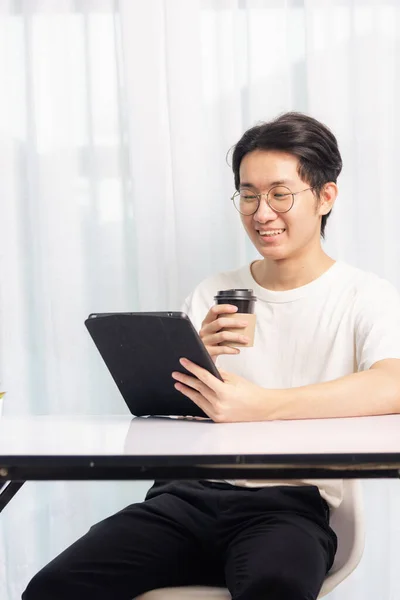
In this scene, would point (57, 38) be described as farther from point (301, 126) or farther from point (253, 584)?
point (253, 584)

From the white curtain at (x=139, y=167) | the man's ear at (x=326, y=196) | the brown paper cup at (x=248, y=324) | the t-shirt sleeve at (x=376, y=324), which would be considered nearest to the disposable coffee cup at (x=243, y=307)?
the brown paper cup at (x=248, y=324)

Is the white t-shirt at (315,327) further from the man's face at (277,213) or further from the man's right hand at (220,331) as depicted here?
the man's right hand at (220,331)

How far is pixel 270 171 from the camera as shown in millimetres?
1949

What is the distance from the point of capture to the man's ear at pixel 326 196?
6.68 ft

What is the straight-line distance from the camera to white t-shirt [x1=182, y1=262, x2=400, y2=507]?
190cm

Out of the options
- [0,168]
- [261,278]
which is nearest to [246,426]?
[261,278]

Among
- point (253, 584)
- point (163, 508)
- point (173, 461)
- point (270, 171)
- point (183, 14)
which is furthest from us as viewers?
point (183, 14)

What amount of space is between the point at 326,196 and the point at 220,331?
601 mm

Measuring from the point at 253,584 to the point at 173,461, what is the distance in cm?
40

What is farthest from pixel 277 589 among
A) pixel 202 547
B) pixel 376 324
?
pixel 376 324

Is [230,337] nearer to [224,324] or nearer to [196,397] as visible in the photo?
[224,324]

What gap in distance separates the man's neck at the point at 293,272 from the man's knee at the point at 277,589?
79 cm

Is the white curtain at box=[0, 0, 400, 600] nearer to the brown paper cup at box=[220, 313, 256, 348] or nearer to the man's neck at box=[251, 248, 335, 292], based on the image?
the man's neck at box=[251, 248, 335, 292]

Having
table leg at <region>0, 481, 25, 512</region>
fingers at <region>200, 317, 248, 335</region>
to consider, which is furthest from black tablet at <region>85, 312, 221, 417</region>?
table leg at <region>0, 481, 25, 512</region>
